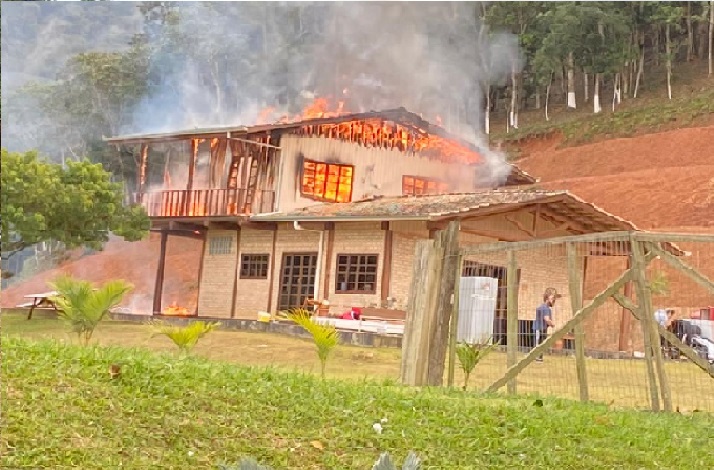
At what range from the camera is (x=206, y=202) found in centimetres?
1734

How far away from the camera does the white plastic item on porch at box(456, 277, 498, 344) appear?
7895 mm

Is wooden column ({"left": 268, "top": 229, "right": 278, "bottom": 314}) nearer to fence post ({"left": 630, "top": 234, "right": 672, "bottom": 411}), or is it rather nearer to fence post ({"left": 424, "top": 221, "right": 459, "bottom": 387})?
fence post ({"left": 424, "top": 221, "right": 459, "bottom": 387})

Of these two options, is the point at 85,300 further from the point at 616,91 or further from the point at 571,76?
the point at 616,91

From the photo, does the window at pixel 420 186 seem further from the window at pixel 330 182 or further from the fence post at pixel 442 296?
the fence post at pixel 442 296

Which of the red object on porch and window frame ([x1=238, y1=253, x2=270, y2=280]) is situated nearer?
the red object on porch

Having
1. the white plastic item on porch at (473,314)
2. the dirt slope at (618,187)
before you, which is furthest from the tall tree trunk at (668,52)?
the white plastic item on porch at (473,314)

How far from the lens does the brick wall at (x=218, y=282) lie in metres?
17.2

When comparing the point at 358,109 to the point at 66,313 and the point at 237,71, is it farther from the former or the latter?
the point at 66,313

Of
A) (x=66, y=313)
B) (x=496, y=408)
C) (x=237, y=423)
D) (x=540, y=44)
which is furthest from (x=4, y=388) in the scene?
(x=540, y=44)

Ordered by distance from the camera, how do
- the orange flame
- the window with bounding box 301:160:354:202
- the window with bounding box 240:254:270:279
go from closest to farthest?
the window with bounding box 240:254:270:279, the window with bounding box 301:160:354:202, the orange flame

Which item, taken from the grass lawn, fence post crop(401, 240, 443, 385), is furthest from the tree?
fence post crop(401, 240, 443, 385)

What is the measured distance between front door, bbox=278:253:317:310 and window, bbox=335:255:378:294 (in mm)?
560

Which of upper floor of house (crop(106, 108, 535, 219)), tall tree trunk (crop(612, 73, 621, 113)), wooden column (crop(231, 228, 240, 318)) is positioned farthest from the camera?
tall tree trunk (crop(612, 73, 621, 113))

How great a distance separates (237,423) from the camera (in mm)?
4703
